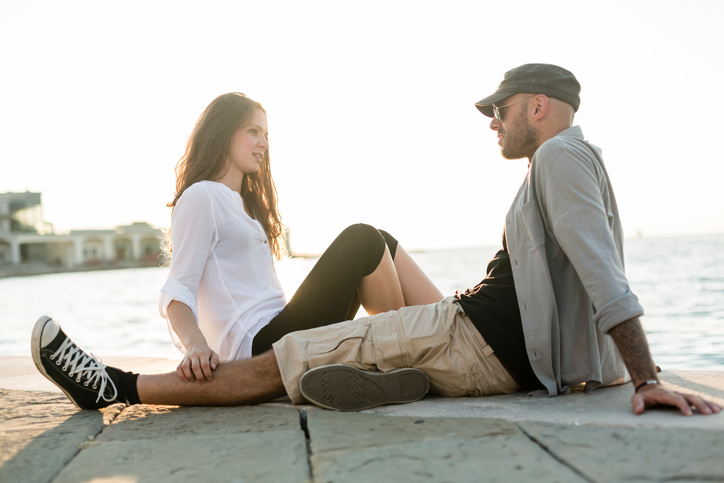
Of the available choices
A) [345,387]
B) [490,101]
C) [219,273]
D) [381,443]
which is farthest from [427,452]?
[490,101]

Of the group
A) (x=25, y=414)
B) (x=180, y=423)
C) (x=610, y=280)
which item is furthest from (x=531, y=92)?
(x=25, y=414)

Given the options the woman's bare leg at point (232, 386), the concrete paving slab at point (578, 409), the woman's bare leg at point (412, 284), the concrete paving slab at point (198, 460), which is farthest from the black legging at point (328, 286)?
the concrete paving slab at point (198, 460)

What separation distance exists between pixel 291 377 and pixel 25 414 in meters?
1.05

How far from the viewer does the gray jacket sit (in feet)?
5.89

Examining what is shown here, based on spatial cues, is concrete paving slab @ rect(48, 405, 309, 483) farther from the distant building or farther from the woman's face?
the distant building

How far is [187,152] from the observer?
8.59ft

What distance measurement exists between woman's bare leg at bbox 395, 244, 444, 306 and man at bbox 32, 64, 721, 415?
44cm

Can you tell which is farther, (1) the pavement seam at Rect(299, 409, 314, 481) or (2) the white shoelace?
(2) the white shoelace

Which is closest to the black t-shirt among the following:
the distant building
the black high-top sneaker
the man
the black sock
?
the man

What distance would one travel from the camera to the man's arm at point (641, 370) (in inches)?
61.7

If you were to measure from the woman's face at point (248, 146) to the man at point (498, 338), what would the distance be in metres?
0.96

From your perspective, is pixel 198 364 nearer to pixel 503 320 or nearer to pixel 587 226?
pixel 503 320

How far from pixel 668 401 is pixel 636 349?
0.52 ft

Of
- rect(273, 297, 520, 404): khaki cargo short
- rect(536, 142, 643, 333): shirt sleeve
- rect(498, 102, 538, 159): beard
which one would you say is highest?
rect(498, 102, 538, 159): beard
